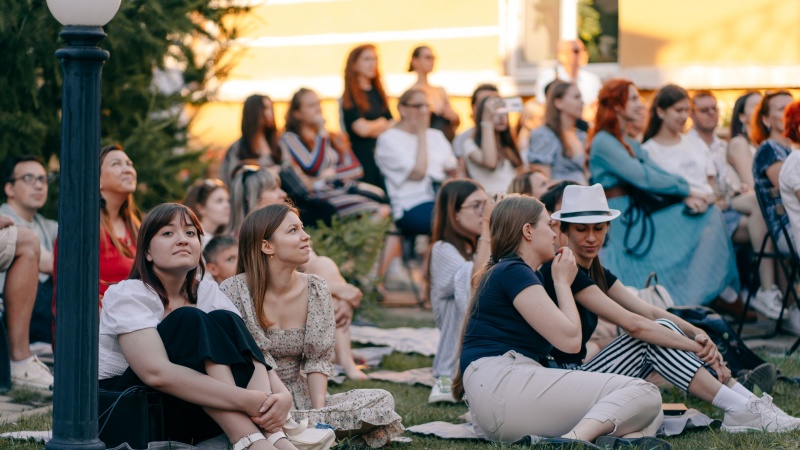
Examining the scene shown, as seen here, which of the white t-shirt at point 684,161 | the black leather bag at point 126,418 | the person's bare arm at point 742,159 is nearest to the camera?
the black leather bag at point 126,418

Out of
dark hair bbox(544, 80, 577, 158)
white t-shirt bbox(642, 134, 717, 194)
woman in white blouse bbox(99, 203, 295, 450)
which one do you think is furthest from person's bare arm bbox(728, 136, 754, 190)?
woman in white blouse bbox(99, 203, 295, 450)

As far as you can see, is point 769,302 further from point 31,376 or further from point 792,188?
point 31,376

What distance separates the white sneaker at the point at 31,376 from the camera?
6.84 meters

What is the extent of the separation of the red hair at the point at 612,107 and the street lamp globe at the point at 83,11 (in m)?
5.49

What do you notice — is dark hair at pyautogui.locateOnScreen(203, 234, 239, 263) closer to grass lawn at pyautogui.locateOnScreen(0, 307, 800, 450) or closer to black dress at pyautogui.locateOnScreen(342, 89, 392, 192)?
grass lawn at pyautogui.locateOnScreen(0, 307, 800, 450)

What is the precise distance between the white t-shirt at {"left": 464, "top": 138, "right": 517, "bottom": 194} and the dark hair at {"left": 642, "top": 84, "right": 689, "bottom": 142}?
1.34 m

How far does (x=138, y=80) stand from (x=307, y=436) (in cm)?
492

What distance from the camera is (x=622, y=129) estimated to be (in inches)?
367

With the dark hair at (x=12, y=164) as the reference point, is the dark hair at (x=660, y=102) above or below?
above

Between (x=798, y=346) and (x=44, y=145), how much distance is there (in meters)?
5.44

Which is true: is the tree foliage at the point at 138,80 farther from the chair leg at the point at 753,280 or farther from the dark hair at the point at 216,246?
the chair leg at the point at 753,280

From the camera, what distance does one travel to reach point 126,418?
486 centimetres

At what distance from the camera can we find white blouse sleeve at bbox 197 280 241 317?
17.3 ft

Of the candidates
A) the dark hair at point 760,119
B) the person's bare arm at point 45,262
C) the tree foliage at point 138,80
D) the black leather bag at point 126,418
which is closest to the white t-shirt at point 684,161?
the dark hair at point 760,119
